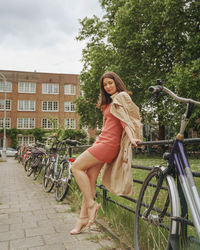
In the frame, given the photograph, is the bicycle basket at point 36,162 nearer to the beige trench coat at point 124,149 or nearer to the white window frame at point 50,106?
the beige trench coat at point 124,149

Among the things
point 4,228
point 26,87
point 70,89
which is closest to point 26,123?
point 26,87

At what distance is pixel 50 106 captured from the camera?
46781 millimetres

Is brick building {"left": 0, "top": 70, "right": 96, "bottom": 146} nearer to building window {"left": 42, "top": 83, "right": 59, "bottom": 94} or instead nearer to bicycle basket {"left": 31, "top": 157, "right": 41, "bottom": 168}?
building window {"left": 42, "top": 83, "right": 59, "bottom": 94}

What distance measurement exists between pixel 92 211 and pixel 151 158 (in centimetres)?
101

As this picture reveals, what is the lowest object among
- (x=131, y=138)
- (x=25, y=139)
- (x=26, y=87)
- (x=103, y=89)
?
(x=131, y=138)

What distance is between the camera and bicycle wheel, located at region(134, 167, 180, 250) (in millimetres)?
2212

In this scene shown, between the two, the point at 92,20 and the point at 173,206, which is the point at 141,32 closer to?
the point at 92,20

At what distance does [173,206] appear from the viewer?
1938mm

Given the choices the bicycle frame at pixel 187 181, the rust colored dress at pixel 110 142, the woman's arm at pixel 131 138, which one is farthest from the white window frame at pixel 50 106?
the bicycle frame at pixel 187 181

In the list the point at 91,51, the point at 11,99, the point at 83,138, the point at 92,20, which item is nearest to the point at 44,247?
the point at 91,51

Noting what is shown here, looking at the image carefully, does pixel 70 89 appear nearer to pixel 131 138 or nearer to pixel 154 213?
pixel 131 138

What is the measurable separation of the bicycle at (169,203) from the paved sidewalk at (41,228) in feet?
2.17

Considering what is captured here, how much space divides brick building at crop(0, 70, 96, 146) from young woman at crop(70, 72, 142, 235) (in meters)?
40.6

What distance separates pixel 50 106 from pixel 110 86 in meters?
44.4
